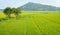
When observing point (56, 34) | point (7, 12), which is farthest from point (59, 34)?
point (7, 12)

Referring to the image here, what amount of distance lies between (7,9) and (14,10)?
10.9 feet

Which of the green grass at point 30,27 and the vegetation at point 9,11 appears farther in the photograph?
the vegetation at point 9,11

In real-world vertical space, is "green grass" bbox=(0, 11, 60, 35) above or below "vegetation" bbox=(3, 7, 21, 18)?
above

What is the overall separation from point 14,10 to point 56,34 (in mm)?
53171

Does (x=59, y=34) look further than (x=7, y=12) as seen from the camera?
No

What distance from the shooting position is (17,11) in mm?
71562

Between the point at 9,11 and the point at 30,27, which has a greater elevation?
the point at 30,27

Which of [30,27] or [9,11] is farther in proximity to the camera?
[9,11]

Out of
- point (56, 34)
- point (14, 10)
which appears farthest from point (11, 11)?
point (56, 34)

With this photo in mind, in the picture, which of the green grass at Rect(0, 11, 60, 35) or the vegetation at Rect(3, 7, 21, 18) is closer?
the green grass at Rect(0, 11, 60, 35)

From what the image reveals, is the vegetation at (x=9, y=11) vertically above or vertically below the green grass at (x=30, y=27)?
below

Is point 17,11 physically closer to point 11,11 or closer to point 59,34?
point 11,11

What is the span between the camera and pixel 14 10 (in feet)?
228

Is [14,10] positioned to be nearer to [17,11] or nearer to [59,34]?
[17,11]
